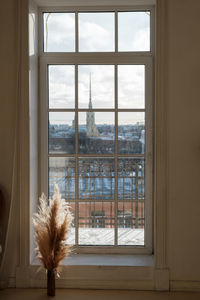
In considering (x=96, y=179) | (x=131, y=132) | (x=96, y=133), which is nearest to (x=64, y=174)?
(x=96, y=179)

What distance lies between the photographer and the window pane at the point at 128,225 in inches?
126

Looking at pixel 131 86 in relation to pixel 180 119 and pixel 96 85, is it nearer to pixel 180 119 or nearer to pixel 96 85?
pixel 96 85

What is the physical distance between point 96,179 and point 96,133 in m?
0.44

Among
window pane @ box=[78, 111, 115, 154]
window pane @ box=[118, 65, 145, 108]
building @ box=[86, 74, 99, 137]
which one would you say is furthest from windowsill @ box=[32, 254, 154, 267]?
window pane @ box=[118, 65, 145, 108]

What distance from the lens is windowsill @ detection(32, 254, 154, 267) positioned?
293 centimetres

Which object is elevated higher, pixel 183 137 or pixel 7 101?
pixel 7 101

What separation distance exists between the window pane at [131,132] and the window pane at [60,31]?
2.67 ft

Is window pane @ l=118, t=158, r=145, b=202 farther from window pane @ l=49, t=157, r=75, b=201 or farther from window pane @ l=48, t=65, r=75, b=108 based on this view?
window pane @ l=48, t=65, r=75, b=108

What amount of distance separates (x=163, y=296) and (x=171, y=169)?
41.1 inches

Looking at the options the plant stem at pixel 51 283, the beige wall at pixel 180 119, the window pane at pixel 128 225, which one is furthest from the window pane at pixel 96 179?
the plant stem at pixel 51 283

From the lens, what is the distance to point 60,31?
3133mm

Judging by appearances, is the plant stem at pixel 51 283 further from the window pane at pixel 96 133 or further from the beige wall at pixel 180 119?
the window pane at pixel 96 133

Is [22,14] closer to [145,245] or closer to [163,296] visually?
[145,245]

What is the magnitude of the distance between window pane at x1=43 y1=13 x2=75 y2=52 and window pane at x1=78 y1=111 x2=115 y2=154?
65cm
